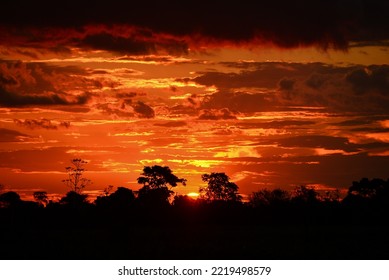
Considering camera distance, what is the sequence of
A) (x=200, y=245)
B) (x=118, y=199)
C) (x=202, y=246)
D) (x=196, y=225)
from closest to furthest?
(x=202, y=246) < (x=200, y=245) < (x=196, y=225) < (x=118, y=199)

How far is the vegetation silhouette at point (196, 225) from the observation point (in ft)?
136

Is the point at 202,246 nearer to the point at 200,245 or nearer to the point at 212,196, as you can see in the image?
the point at 200,245

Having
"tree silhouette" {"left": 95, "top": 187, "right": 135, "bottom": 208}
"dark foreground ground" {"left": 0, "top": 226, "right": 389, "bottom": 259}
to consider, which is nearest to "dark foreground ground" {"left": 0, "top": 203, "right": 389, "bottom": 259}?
"dark foreground ground" {"left": 0, "top": 226, "right": 389, "bottom": 259}

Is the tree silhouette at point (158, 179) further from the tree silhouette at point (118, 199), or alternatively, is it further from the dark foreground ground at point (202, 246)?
the dark foreground ground at point (202, 246)

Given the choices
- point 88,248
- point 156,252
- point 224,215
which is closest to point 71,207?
point 224,215

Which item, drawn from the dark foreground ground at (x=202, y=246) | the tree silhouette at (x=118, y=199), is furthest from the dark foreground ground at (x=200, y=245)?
the tree silhouette at (x=118, y=199)

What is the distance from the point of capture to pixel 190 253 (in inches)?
1531

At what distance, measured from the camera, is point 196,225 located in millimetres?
74688

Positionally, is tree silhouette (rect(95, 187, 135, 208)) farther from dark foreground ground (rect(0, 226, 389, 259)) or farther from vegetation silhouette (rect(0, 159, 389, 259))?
dark foreground ground (rect(0, 226, 389, 259))

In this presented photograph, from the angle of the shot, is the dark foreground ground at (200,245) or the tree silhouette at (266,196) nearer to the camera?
the dark foreground ground at (200,245)

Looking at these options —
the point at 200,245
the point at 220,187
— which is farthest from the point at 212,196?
the point at 200,245

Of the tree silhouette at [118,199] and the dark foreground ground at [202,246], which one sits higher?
the tree silhouette at [118,199]

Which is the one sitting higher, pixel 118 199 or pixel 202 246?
pixel 118 199
